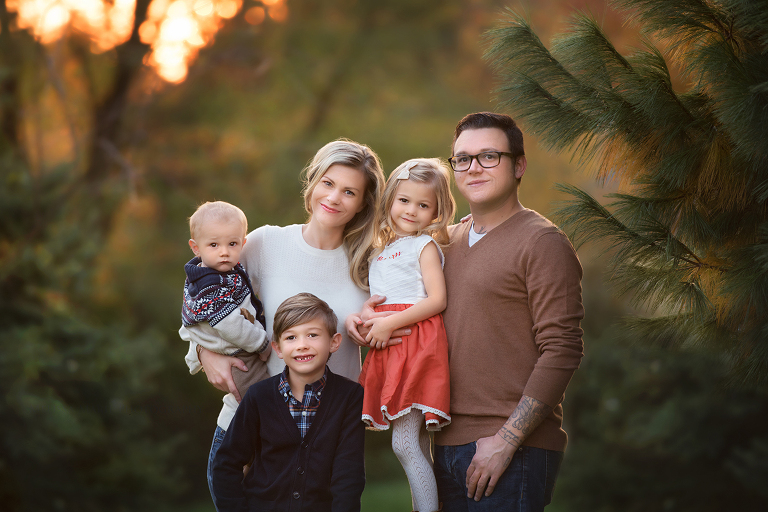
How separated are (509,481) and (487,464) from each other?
10 centimetres

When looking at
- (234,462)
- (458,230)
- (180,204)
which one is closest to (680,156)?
(458,230)

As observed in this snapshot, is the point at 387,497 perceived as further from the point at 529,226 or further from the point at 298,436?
the point at 529,226

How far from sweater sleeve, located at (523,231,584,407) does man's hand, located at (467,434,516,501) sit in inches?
7.3

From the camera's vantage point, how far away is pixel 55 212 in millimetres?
5910

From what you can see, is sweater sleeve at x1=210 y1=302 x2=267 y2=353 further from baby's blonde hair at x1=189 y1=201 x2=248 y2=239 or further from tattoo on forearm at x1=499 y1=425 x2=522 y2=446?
tattoo on forearm at x1=499 y1=425 x2=522 y2=446

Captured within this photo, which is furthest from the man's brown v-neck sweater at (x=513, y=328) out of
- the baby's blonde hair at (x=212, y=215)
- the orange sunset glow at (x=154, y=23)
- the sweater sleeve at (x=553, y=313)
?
the orange sunset glow at (x=154, y=23)

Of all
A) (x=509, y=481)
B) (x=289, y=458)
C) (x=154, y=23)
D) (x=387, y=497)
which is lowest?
(x=387, y=497)

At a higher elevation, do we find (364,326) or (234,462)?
(364,326)

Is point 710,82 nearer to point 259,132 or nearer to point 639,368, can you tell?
point 639,368

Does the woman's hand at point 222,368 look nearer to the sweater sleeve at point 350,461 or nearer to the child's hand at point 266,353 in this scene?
the child's hand at point 266,353

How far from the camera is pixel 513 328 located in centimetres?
219

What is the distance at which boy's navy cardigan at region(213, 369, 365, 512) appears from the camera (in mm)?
2158

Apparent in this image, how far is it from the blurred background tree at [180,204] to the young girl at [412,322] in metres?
Result: 3.15

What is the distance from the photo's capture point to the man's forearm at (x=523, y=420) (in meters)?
2.07
